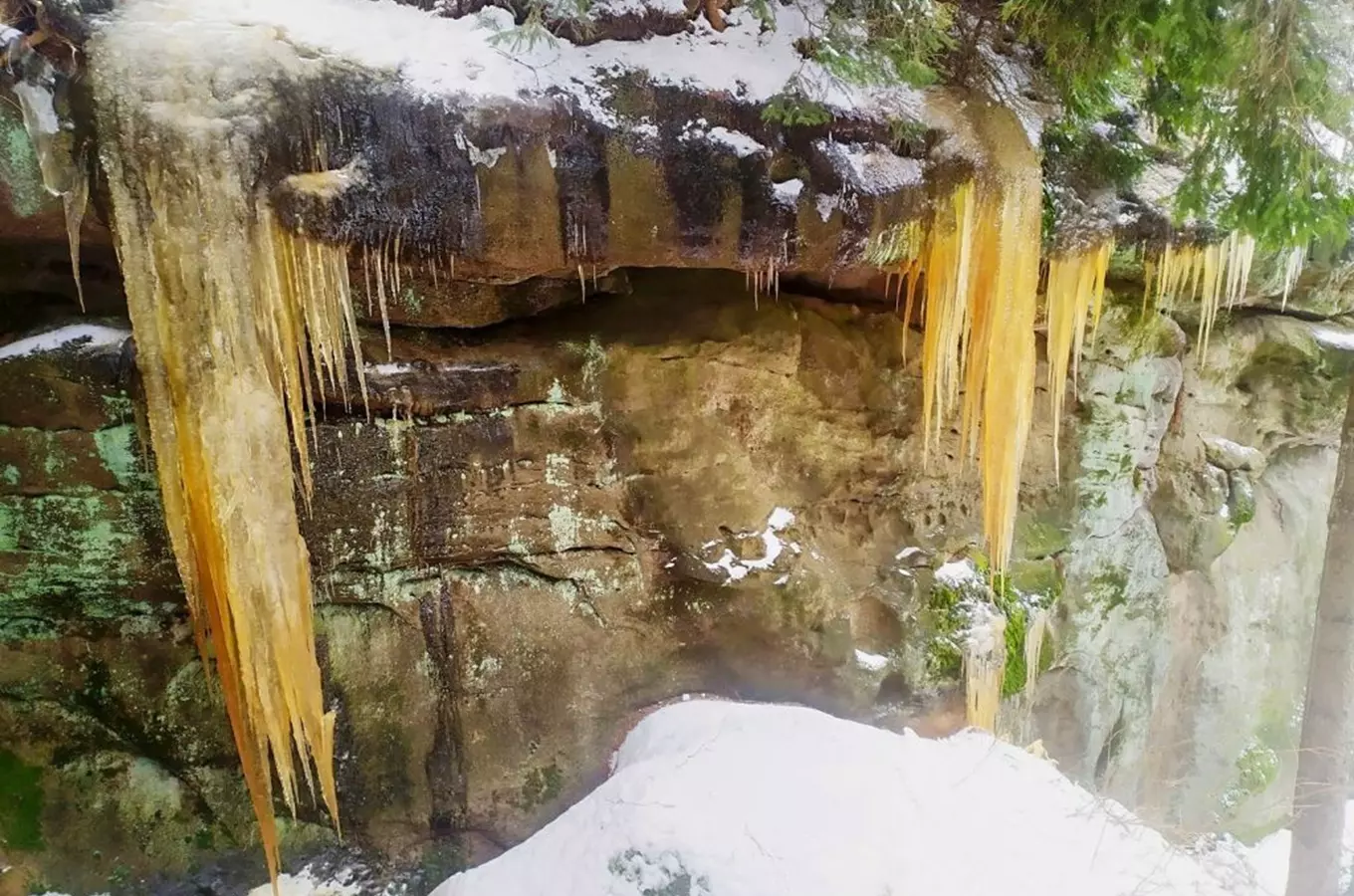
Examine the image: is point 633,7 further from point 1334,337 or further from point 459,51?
point 1334,337

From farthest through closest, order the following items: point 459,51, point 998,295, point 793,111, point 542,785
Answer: point 542,785 → point 998,295 → point 793,111 → point 459,51

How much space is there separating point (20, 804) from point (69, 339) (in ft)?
9.53

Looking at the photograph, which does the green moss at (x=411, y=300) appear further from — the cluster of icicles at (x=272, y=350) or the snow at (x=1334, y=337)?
the snow at (x=1334, y=337)

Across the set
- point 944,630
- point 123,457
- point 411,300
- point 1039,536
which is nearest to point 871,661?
point 944,630

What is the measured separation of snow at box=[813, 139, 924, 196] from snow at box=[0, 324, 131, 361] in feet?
13.7

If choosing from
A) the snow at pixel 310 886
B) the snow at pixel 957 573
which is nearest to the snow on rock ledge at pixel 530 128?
the snow at pixel 957 573

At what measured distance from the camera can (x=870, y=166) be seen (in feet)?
15.2

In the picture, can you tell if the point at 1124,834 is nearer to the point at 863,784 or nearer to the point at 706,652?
the point at 863,784

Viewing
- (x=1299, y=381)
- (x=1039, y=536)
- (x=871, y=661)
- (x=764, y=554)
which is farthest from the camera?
(x=1299, y=381)

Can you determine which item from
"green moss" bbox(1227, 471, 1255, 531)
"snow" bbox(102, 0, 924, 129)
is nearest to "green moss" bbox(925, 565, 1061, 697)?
"green moss" bbox(1227, 471, 1255, 531)

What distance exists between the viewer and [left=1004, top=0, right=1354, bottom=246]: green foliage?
414 centimetres

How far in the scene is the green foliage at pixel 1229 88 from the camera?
4137 mm

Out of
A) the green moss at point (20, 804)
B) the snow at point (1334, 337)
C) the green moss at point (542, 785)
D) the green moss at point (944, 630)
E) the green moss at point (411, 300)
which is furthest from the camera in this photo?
the snow at point (1334, 337)

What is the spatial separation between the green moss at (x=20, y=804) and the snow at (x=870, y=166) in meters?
6.05
